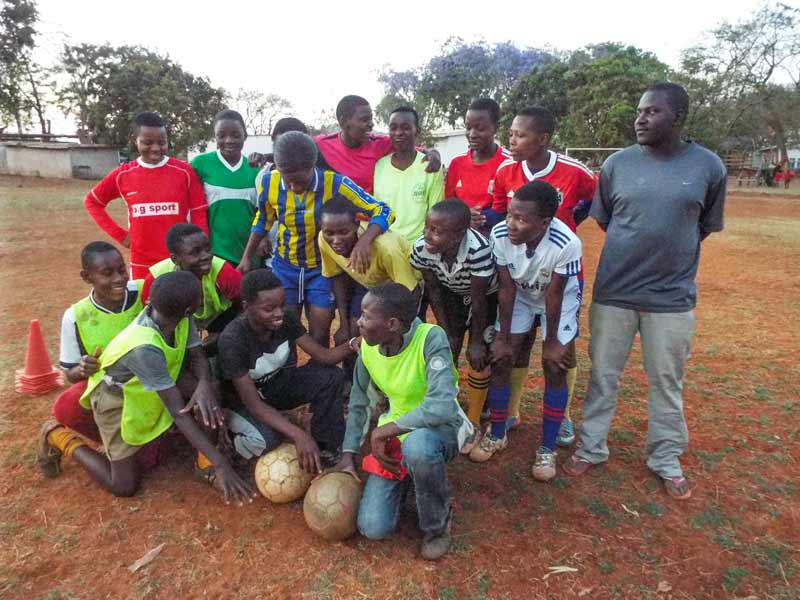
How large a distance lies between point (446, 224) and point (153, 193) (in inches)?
90.2

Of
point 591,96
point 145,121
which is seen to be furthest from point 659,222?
point 591,96

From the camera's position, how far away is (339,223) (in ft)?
10.7

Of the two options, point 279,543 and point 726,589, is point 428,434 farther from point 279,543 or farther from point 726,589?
point 726,589

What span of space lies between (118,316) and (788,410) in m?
4.91

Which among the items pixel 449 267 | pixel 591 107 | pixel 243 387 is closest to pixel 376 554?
pixel 243 387

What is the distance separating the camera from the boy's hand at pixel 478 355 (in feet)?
11.4

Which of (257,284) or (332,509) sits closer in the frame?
(332,509)

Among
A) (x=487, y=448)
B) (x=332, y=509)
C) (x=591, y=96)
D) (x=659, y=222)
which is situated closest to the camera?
(x=332, y=509)

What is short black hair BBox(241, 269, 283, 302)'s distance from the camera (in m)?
3.10

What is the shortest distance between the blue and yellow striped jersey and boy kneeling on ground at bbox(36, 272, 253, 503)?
33.2 inches

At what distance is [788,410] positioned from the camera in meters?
4.29

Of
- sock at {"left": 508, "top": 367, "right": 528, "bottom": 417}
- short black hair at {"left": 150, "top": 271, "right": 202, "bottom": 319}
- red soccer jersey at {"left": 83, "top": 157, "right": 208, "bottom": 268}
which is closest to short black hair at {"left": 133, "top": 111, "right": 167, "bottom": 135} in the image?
red soccer jersey at {"left": 83, "top": 157, "right": 208, "bottom": 268}

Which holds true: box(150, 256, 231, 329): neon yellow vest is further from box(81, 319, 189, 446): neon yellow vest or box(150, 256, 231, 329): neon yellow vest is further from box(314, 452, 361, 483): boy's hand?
box(314, 452, 361, 483): boy's hand

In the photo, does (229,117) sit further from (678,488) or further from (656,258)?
(678,488)
